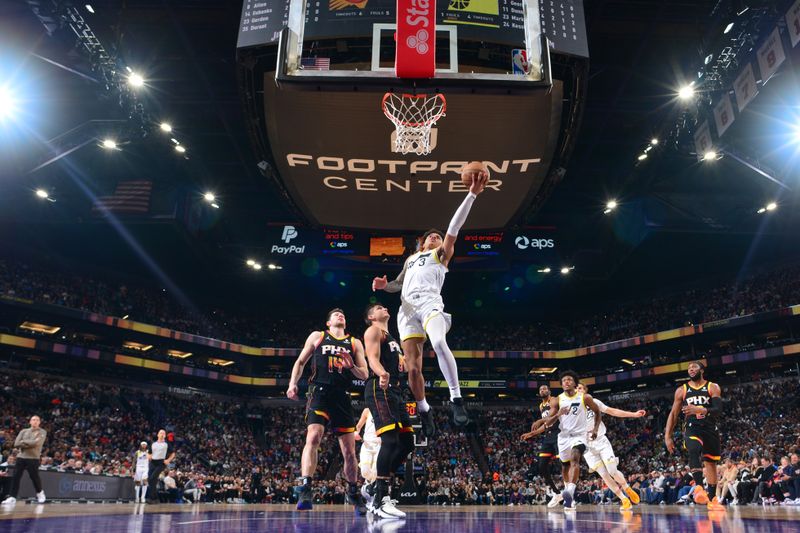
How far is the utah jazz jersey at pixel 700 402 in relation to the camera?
9125 mm

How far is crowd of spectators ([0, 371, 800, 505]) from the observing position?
21578mm

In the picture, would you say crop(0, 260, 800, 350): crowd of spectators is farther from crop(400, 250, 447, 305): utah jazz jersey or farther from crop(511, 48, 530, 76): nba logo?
crop(400, 250, 447, 305): utah jazz jersey

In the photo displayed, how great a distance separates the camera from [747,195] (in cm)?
2814

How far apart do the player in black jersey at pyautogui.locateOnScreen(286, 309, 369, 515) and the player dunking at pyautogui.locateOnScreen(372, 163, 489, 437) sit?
1.20 metres

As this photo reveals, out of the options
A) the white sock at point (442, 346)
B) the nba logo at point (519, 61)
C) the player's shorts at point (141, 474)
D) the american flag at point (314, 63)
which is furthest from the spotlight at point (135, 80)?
the white sock at point (442, 346)

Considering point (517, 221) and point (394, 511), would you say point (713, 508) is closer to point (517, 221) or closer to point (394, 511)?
point (394, 511)

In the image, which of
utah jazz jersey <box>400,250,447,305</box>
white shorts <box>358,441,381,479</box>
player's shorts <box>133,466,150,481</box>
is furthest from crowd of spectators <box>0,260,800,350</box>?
utah jazz jersey <box>400,250,447,305</box>

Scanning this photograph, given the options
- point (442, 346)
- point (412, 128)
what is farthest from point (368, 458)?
point (442, 346)

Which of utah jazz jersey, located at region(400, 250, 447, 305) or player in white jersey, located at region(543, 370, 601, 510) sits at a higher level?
utah jazz jersey, located at region(400, 250, 447, 305)

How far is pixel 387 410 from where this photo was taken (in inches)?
244

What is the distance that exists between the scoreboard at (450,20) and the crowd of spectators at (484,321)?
27803 mm

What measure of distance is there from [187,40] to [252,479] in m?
18.6

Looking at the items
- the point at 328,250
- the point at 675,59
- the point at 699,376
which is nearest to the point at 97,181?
the point at 328,250

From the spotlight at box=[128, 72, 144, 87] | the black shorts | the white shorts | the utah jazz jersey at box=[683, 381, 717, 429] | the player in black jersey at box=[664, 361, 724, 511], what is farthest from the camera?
the spotlight at box=[128, 72, 144, 87]
